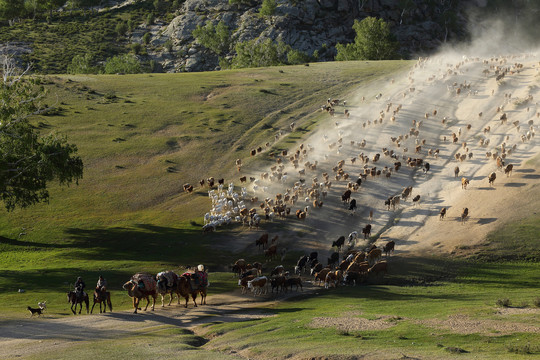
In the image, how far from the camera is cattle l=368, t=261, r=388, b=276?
39.2m

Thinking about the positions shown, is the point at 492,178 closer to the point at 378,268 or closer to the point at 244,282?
the point at 378,268

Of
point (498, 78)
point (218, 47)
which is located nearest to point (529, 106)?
point (498, 78)

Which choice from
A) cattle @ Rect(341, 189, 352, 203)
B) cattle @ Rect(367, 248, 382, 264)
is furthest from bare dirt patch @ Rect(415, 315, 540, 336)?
cattle @ Rect(341, 189, 352, 203)

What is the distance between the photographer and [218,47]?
187 meters

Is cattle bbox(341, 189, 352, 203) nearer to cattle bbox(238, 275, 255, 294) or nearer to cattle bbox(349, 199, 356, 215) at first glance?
cattle bbox(349, 199, 356, 215)

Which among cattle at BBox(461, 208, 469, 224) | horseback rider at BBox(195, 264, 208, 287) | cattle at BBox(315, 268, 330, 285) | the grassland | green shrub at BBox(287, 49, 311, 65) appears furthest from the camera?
green shrub at BBox(287, 49, 311, 65)

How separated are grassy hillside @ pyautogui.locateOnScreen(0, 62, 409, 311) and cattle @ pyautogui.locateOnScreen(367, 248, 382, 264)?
11.2 m

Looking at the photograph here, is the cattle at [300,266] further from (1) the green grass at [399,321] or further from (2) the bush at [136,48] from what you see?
(2) the bush at [136,48]

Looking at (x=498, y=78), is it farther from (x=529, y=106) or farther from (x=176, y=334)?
(x=176, y=334)

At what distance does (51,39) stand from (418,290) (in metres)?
174

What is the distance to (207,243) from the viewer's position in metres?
49.1

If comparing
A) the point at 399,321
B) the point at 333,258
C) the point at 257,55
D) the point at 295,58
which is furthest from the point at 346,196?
the point at 295,58

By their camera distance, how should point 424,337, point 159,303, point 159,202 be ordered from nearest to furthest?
point 424,337 < point 159,303 < point 159,202

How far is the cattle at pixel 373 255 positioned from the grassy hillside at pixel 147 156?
1117cm
